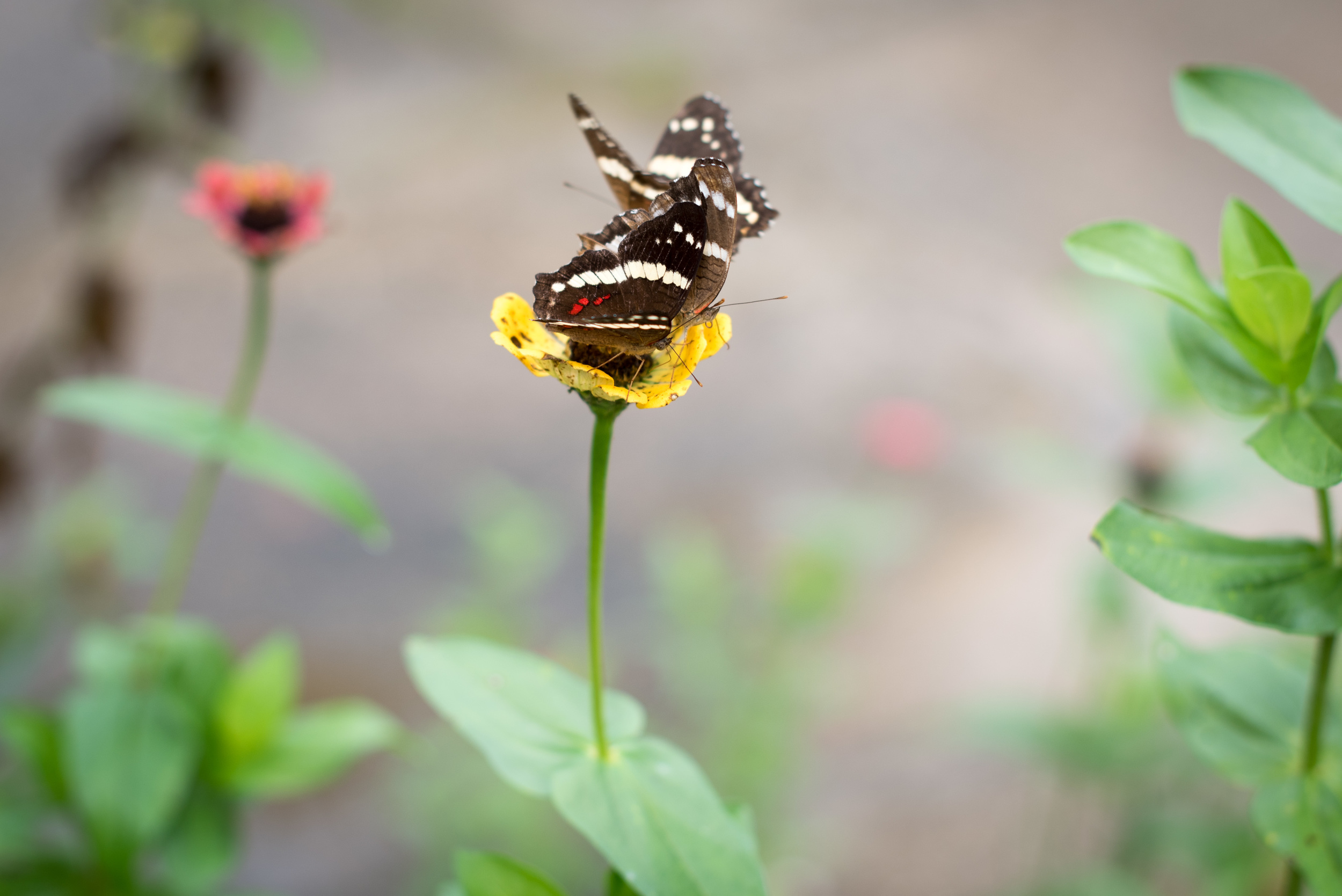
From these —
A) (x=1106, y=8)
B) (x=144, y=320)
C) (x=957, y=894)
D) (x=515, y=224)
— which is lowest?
(x=957, y=894)

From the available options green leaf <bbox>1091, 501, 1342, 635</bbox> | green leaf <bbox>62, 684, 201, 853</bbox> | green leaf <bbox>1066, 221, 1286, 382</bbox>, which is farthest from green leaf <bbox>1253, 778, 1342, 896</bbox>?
green leaf <bbox>62, 684, 201, 853</bbox>

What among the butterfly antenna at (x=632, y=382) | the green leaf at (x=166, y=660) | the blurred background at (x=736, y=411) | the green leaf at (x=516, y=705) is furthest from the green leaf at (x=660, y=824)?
A: the blurred background at (x=736, y=411)

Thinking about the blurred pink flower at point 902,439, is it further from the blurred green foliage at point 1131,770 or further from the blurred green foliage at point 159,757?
the blurred green foliage at point 159,757

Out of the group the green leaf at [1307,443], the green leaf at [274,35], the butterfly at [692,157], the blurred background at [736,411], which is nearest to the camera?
the green leaf at [1307,443]

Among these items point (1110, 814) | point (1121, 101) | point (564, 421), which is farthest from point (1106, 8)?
point (1110, 814)

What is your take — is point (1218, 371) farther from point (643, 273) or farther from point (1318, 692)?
point (643, 273)

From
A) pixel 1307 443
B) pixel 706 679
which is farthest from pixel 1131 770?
pixel 1307 443

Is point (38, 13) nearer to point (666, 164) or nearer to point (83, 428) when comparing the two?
point (83, 428)
